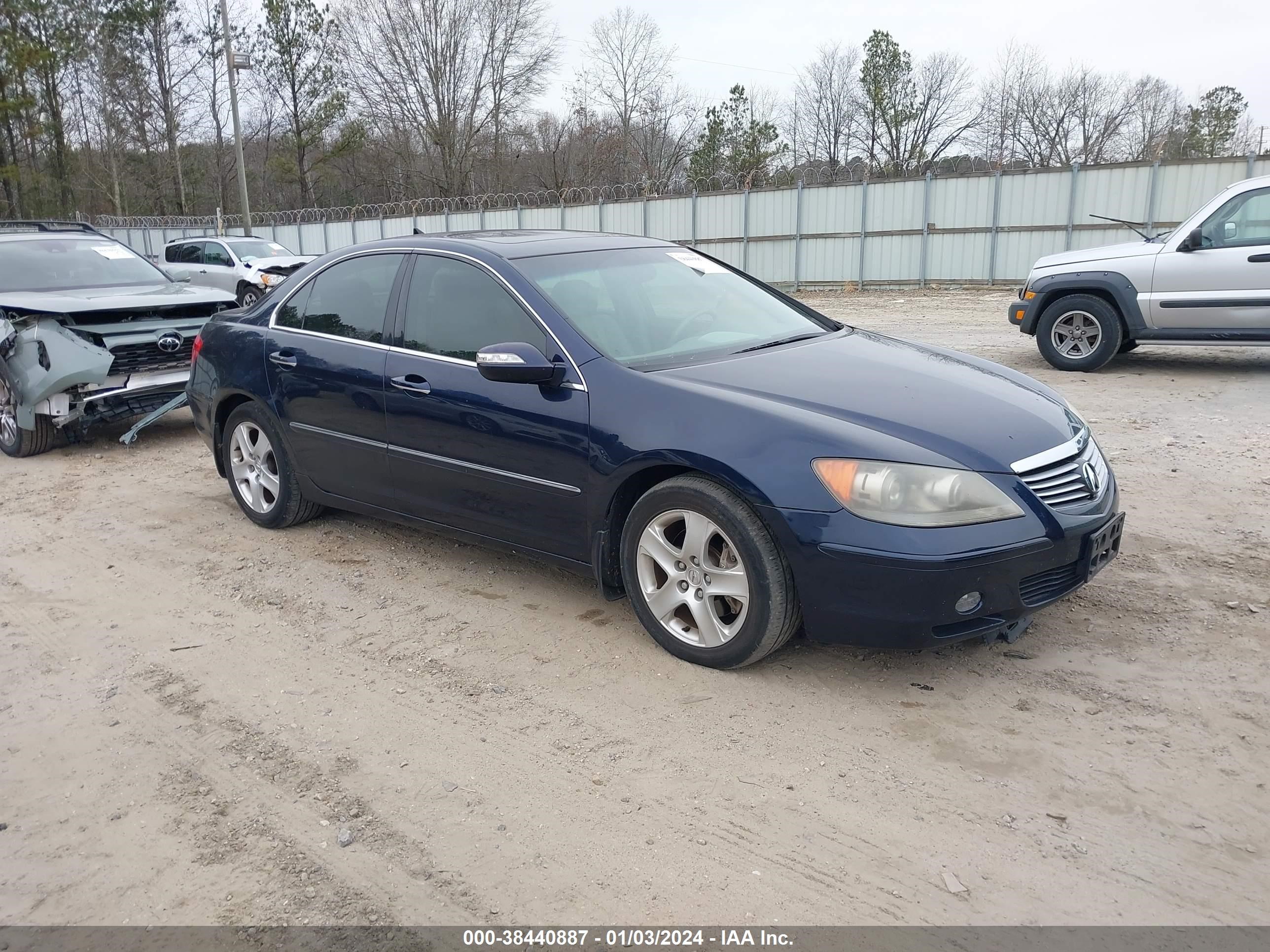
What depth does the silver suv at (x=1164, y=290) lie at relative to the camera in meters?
8.60

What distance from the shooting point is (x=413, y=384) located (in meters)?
4.44

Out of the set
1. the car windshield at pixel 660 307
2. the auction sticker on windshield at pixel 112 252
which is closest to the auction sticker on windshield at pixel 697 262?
the car windshield at pixel 660 307

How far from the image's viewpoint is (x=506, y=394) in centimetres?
408

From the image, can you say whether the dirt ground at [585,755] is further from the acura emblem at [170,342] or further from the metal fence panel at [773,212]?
the metal fence panel at [773,212]

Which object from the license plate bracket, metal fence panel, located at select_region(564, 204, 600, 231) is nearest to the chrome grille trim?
→ the license plate bracket

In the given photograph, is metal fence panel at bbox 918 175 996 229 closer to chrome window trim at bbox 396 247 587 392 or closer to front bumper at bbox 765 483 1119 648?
chrome window trim at bbox 396 247 587 392

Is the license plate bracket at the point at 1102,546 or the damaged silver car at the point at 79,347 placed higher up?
the damaged silver car at the point at 79,347

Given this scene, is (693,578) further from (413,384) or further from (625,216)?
(625,216)

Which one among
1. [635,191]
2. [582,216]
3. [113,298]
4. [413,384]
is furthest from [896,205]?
[413,384]

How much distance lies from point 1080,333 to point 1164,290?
86 centimetres

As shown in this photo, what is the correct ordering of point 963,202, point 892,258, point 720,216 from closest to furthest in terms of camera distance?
1. point 963,202
2. point 892,258
3. point 720,216

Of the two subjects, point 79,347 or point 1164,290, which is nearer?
point 79,347

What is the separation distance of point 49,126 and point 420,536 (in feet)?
153

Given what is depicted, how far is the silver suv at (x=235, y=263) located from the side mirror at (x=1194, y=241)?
14.2 metres
